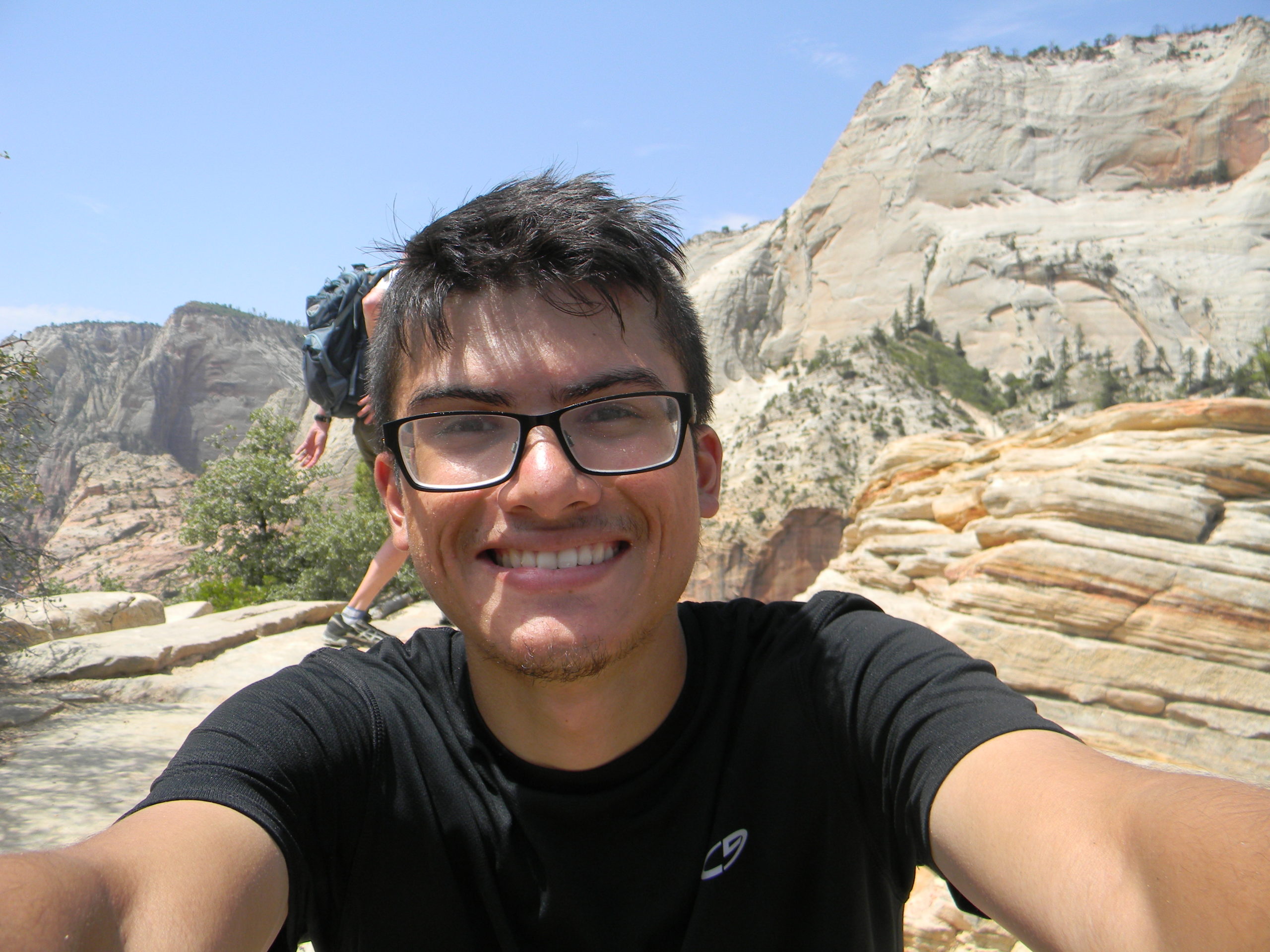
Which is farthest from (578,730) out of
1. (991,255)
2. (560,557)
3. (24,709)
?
(991,255)

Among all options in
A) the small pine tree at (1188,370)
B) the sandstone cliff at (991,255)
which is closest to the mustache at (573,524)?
the sandstone cliff at (991,255)

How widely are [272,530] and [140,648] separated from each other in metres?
12.0

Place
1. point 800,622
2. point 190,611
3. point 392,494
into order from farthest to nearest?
point 190,611
point 392,494
point 800,622

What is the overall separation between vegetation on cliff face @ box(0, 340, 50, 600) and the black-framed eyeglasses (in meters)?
6.52

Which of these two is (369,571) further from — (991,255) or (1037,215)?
(1037,215)

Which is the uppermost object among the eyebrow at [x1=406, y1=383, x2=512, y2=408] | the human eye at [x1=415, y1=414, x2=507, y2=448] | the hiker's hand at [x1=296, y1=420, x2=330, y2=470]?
the eyebrow at [x1=406, y1=383, x2=512, y2=408]

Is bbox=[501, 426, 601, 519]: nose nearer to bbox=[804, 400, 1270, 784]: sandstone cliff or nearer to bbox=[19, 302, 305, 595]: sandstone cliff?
bbox=[804, 400, 1270, 784]: sandstone cliff

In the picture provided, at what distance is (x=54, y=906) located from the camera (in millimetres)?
933

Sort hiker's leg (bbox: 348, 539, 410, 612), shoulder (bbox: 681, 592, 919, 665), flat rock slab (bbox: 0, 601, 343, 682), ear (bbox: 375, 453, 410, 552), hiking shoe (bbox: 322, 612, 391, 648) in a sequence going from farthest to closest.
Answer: flat rock slab (bbox: 0, 601, 343, 682)
hiking shoe (bbox: 322, 612, 391, 648)
hiker's leg (bbox: 348, 539, 410, 612)
ear (bbox: 375, 453, 410, 552)
shoulder (bbox: 681, 592, 919, 665)

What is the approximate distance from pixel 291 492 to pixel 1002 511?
1396cm

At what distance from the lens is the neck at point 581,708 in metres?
1.54

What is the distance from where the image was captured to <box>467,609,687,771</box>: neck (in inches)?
60.5

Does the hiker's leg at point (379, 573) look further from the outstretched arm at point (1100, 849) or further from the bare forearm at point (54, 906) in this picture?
the outstretched arm at point (1100, 849)

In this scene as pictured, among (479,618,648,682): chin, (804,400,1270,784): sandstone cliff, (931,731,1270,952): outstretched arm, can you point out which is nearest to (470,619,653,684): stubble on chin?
(479,618,648,682): chin
